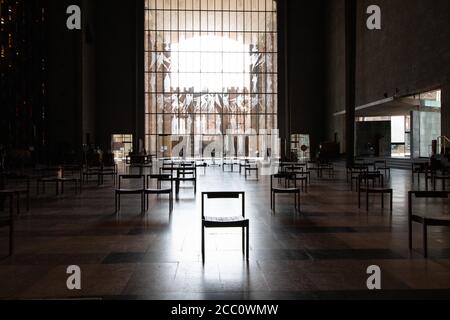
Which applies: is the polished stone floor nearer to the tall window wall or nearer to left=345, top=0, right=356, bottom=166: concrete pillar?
left=345, top=0, right=356, bottom=166: concrete pillar

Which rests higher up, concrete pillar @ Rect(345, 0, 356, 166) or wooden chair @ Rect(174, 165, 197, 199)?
concrete pillar @ Rect(345, 0, 356, 166)

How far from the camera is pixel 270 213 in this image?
10.3 metres

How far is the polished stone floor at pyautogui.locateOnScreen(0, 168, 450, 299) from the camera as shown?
4777mm

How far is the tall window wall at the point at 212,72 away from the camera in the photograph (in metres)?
44.4

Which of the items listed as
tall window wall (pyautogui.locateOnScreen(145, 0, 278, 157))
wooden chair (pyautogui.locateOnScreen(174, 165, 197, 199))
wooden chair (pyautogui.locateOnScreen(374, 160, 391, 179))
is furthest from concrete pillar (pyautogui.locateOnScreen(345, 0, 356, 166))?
tall window wall (pyautogui.locateOnScreen(145, 0, 278, 157))

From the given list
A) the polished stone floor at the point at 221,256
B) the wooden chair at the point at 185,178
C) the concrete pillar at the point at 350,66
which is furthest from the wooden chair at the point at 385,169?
the polished stone floor at the point at 221,256

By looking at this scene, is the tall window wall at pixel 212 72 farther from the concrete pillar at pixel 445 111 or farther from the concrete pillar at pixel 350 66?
the concrete pillar at pixel 445 111

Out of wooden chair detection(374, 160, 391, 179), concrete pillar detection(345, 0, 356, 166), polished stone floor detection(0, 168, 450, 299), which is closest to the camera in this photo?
polished stone floor detection(0, 168, 450, 299)

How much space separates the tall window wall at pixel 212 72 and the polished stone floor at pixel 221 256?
34.2 meters

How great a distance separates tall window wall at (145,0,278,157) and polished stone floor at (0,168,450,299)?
112 feet

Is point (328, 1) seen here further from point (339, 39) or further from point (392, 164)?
point (392, 164)

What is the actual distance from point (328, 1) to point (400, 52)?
16.3 metres

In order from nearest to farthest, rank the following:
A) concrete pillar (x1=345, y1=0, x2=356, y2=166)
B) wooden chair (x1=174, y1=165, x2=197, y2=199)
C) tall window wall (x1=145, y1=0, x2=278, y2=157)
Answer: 1. wooden chair (x1=174, y1=165, x2=197, y2=199)
2. concrete pillar (x1=345, y1=0, x2=356, y2=166)
3. tall window wall (x1=145, y1=0, x2=278, y2=157)

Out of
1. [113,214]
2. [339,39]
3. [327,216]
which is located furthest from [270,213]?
[339,39]
